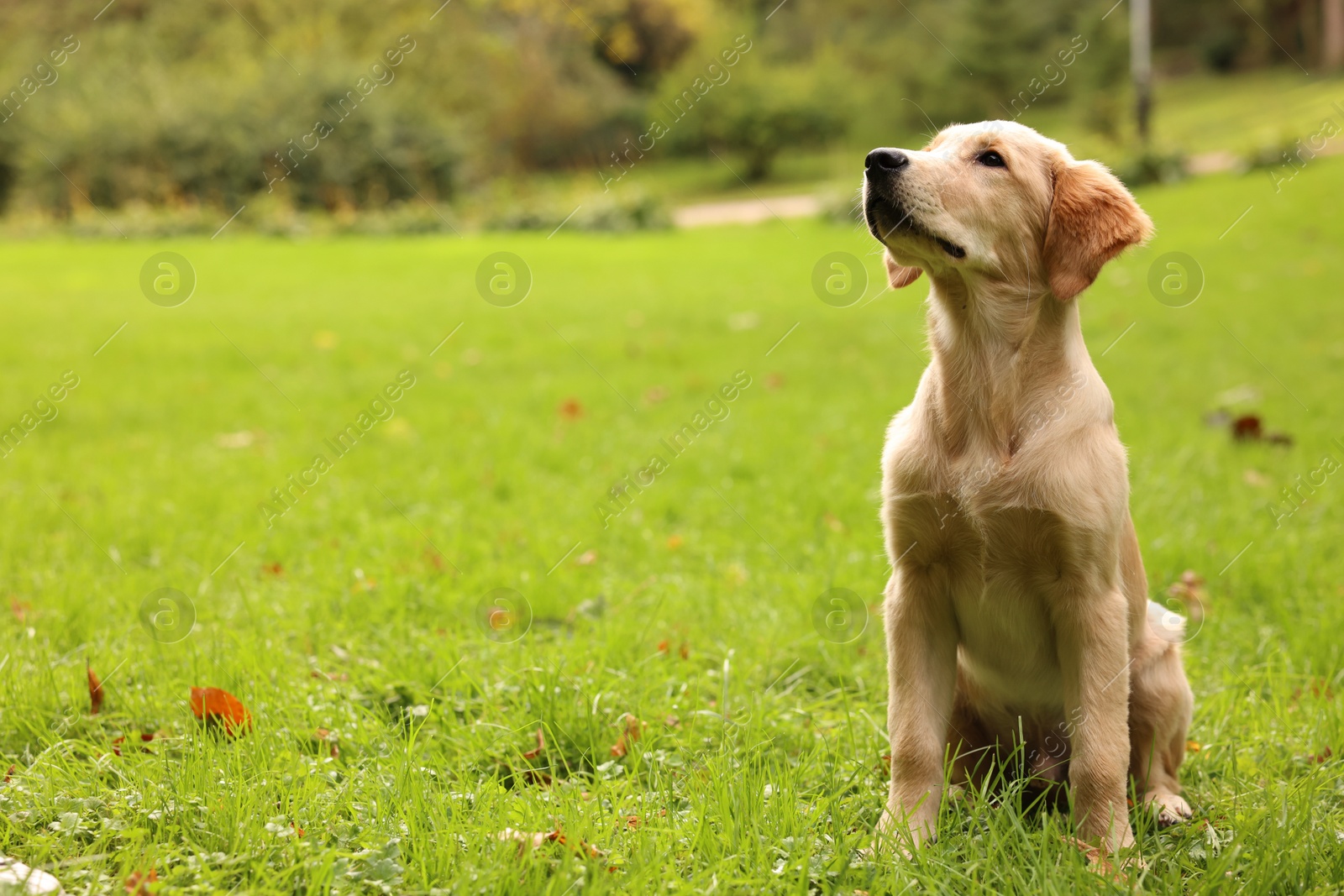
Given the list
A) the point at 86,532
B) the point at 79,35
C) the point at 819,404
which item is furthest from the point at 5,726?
the point at 79,35

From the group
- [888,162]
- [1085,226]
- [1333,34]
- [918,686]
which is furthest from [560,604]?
[1333,34]

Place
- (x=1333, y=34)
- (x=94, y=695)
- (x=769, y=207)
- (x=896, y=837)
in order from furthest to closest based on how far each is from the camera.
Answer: (x=1333, y=34) < (x=769, y=207) < (x=94, y=695) < (x=896, y=837)

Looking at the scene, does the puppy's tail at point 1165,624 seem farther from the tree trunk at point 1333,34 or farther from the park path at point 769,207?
the tree trunk at point 1333,34

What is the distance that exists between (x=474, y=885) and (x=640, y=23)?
3950 cm

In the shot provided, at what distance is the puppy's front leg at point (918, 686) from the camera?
2.50 metres

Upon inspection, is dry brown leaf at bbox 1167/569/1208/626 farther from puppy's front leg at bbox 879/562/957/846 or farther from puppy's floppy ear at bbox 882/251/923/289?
puppy's floppy ear at bbox 882/251/923/289

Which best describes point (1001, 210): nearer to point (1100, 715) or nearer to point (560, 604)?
point (1100, 715)

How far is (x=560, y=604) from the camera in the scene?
4.11 meters

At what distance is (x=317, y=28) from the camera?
2980 centimetres

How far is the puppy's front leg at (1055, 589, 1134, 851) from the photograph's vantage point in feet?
7.90

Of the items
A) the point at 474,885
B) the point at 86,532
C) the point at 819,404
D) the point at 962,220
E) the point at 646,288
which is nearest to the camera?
the point at 474,885

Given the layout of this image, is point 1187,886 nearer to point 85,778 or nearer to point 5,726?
point 85,778

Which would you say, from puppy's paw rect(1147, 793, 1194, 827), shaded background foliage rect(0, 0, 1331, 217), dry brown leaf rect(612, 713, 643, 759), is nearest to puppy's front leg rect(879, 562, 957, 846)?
puppy's paw rect(1147, 793, 1194, 827)

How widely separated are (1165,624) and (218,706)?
2656 millimetres
